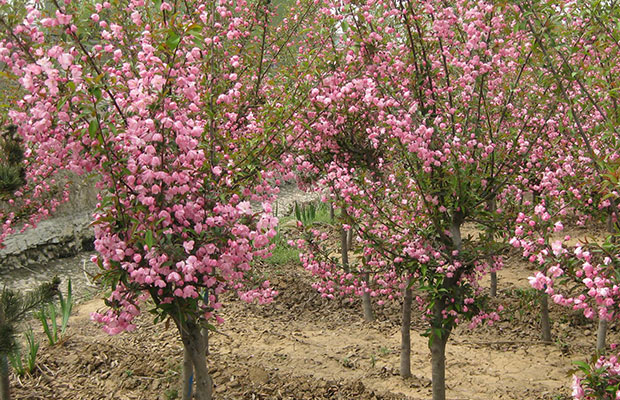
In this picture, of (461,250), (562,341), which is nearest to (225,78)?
(461,250)

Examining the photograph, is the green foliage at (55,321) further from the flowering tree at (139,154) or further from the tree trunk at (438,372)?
the tree trunk at (438,372)

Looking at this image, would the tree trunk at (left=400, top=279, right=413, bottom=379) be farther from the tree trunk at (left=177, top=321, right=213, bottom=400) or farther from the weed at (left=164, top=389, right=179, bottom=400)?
the tree trunk at (left=177, top=321, right=213, bottom=400)

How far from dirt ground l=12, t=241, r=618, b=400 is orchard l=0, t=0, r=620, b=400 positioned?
0.04 meters

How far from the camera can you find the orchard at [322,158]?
7.43 ft

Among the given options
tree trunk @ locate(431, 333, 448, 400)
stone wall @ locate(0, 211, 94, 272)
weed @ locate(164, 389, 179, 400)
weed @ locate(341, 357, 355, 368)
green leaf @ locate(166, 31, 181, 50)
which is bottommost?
weed @ locate(341, 357, 355, 368)

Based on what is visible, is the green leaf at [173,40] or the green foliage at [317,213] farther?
the green foliage at [317,213]

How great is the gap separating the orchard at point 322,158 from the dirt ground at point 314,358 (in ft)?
0.15

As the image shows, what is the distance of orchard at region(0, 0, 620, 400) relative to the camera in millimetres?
2264

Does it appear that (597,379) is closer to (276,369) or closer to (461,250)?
(461,250)

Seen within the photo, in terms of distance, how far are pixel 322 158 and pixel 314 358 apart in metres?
2.19

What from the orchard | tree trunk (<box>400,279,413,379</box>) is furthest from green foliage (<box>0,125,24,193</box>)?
tree trunk (<box>400,279,413,379</box>)

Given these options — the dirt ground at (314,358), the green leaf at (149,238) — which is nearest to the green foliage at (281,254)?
the dirt ground at (314,358)

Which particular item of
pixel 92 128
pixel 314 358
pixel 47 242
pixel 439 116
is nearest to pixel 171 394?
pixel 314 358

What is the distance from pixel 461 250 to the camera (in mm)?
3730
